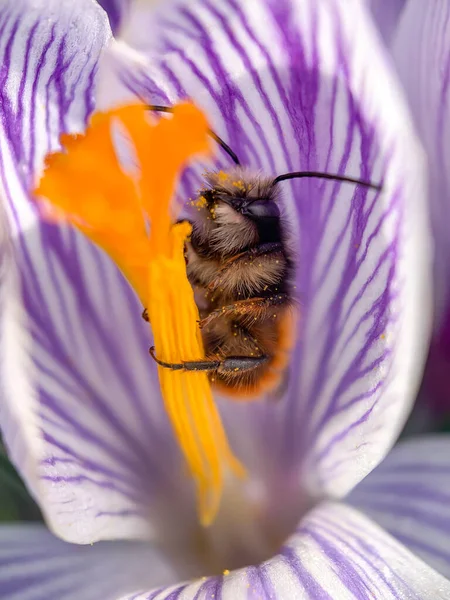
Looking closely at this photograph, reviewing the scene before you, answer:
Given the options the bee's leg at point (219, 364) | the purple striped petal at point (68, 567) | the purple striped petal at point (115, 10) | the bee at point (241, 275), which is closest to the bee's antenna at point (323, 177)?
the bee at point (241, 275)

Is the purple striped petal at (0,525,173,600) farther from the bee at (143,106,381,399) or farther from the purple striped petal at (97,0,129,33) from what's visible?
the purple striped petal at (97,0,129,33)

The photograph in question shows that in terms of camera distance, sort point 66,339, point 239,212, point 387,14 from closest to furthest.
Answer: point 239,212, point 66,339, point 387,14

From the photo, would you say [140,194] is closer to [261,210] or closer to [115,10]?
[261,210]

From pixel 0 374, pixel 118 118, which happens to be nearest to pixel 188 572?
pixel 0 374

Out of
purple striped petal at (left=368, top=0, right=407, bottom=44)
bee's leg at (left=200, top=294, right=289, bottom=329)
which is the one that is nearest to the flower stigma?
bee's leg at (left=200, top=294, right=289, bottom=329)

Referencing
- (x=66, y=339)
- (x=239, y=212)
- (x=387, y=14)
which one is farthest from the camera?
(x=387, y=14)

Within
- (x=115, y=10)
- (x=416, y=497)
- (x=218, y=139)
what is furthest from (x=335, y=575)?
(x=115, y=10)
